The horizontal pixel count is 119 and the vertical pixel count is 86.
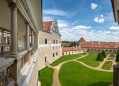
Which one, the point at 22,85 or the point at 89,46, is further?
the point at 89,46

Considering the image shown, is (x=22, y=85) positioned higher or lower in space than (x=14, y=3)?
lower

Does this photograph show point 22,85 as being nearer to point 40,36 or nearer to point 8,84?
point 8,84

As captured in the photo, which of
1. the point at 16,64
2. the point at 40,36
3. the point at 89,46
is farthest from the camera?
the point at 89,46

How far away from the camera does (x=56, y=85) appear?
1220 cm

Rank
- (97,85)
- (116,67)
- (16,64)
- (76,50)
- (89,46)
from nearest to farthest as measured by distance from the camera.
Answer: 1. (16,64)
2. (116,67)
3. (97,85)
4. (76,50)
5. (89,46)

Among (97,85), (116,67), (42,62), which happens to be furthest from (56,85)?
(116,67)

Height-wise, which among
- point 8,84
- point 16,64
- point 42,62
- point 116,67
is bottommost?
point 42,62

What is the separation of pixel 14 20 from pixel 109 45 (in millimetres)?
53340

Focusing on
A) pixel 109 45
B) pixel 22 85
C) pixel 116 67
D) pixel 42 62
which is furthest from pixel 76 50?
pixel 22 85

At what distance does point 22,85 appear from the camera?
2.63 metres

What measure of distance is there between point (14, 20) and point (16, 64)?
1395 millimetres

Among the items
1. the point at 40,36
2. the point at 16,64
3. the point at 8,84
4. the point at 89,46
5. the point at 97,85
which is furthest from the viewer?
the point at 89,46

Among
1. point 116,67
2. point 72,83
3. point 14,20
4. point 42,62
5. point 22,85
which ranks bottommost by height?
point 72,83

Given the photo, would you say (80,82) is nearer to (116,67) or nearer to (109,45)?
(116,67)
